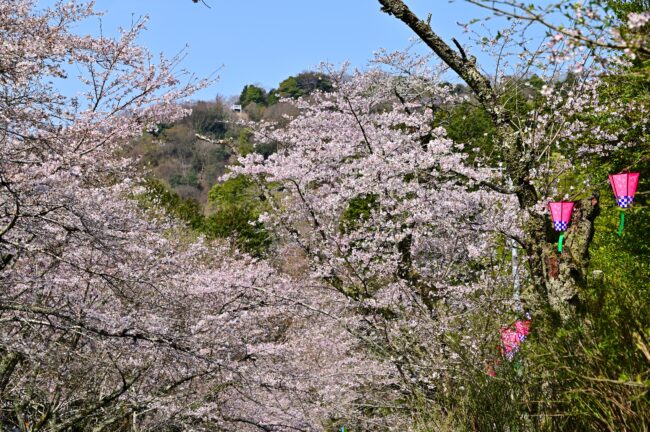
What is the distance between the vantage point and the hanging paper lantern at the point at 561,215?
5079mm

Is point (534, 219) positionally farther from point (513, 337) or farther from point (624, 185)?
point (624, 185)

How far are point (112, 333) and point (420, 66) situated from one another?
842 centimetres

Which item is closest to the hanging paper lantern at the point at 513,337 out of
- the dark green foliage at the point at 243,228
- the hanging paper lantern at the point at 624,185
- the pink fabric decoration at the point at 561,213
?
the pink fabric decoration at the point at 561,213

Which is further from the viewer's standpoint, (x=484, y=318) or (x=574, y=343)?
(x=484, y=318)

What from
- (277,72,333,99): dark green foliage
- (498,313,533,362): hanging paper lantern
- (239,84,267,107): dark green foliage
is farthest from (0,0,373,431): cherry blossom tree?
(239,84,267,107): dark green foliage

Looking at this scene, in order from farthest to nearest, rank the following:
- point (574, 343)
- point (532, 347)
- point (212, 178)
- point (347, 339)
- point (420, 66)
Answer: point (212, 178)
point (420, 66)
point (347, 339)
point (532, 347)
point (574, 343)

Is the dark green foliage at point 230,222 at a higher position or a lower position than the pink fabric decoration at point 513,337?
higher

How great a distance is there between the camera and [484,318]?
568cm

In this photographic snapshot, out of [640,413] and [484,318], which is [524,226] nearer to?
[484,318]

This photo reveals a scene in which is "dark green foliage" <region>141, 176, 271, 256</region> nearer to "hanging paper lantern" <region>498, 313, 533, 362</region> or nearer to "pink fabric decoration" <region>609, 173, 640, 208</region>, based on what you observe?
"pink fabric decoration" <region>609, 173, 640, 208</region>

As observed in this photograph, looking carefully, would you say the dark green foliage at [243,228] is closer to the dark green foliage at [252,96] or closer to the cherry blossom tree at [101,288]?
the cherry blossom tree at [101,288]

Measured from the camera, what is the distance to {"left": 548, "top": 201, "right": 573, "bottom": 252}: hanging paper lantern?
16.7 ft

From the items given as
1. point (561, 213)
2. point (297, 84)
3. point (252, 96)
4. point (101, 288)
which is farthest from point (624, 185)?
point (252, 96)

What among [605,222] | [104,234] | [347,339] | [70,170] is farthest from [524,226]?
[605,222]
